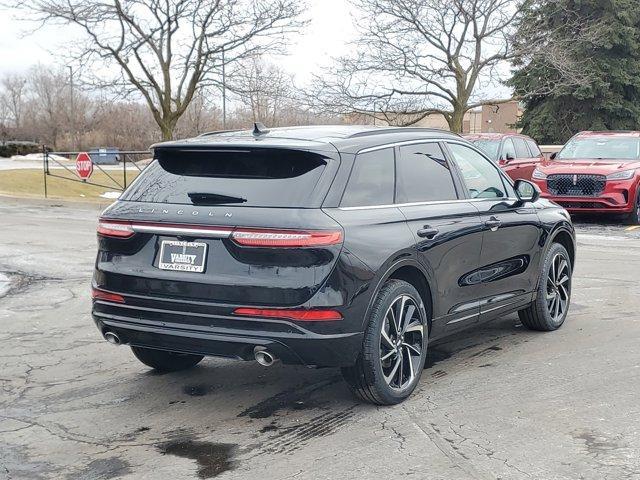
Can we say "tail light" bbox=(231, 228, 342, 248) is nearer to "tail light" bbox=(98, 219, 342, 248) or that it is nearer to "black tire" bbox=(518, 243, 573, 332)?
"tail light" bbox=(98, 219, 342, 248)

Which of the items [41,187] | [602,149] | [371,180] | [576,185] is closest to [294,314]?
[371,180]

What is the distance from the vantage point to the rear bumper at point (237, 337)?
14.3ft

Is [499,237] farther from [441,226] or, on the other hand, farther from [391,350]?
[391,350]

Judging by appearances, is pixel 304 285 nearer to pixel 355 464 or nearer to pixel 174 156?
pixel 355 464

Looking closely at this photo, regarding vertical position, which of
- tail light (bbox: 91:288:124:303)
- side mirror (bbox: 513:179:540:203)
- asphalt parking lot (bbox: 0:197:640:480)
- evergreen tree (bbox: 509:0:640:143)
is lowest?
asphalt parking lot (bbox: 0:197:640:480)

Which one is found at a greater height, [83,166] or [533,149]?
[533,149]

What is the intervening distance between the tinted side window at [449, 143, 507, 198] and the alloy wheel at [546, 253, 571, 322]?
0.99 m

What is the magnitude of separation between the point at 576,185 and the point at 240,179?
1181 cm

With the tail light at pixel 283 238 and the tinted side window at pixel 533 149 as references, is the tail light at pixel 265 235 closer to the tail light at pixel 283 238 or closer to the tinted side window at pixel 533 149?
the tail light at pixel 283 238

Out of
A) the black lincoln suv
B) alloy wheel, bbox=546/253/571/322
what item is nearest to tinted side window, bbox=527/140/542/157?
alloy wheel, bbox=546/253/571/322

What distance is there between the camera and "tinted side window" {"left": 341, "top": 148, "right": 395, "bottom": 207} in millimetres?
4720

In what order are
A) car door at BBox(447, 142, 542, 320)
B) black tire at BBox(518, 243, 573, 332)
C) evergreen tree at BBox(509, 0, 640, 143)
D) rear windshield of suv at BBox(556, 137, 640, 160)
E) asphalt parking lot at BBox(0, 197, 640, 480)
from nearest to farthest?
1. asphalt parking lot at BBox(0, 197, 640, 480)
2. car door at BBox(447, 142, 542, 320)
3. black tire at BBox(518, 243, 573, 332)
4. rear windshield of suv at BBox(556, 137, 640, 160)
5. evergreen tree at BBox(509, 0, 640, 143)

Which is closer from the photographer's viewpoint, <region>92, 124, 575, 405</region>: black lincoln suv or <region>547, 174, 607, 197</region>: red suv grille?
<region>92, 124, 575, 405</region>: black lincoln suv

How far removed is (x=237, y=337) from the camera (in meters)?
4.38
